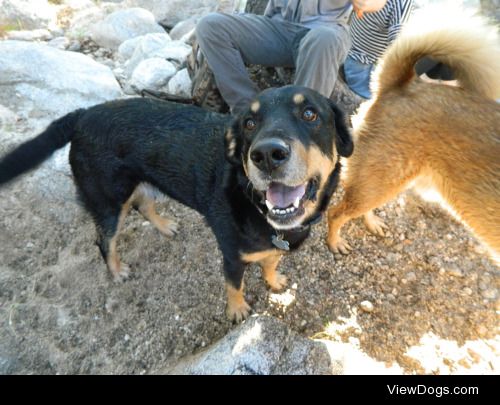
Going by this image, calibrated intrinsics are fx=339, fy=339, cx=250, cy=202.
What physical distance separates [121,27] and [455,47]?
19.3 ft

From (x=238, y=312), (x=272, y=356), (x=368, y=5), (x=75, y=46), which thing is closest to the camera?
(x=272, y=356)

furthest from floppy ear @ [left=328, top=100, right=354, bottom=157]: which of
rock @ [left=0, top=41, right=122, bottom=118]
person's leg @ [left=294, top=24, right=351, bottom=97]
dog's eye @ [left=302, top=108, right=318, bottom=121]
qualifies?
rock @ [left=0, top=41, right=122, bottom=118]

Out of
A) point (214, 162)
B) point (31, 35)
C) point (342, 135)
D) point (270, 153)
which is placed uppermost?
point (270, 153)

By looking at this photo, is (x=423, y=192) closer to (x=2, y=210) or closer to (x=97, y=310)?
(x=97, y=310)

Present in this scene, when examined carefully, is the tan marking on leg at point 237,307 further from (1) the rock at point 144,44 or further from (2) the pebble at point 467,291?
(1) the rock at point 144,44

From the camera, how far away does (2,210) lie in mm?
3113

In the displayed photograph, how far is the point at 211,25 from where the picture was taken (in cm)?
354

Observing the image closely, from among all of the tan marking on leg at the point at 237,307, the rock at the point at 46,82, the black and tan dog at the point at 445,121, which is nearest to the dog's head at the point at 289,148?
the black and tan dog at the point at 445,121

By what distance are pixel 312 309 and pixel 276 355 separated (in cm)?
86

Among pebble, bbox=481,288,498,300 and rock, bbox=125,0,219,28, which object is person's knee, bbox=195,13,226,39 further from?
rock, bbox=125,0,219,28

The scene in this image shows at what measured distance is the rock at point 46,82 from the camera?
12.4ft

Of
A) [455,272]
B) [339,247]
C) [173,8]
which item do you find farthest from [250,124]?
[173,8]

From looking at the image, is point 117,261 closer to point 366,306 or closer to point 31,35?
point 366,306

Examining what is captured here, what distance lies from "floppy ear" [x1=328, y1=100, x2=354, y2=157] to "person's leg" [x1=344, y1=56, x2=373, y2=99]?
76.9 inches
